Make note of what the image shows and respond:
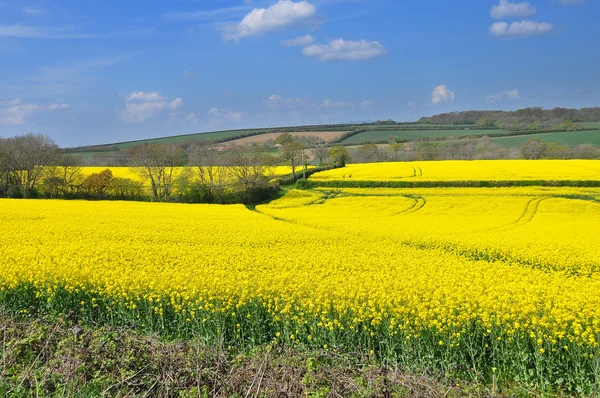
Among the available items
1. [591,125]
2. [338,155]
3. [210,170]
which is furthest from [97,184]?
[591,125]

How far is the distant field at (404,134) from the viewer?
114812 millimetres

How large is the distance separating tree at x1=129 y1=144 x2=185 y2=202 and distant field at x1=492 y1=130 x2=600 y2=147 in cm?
7287

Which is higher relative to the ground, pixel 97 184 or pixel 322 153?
pixel 322 153

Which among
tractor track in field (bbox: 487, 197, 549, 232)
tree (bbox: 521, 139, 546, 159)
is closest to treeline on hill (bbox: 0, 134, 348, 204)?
tractor track in field (bbox: 487, 197, 549, 232)

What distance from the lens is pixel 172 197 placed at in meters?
47.3

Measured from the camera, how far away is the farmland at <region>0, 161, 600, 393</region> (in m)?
8.37

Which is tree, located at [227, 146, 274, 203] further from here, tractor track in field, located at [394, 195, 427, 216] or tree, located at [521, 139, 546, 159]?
tree, located at [521, 139, 546, 159]

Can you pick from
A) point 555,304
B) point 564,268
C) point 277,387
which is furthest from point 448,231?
point 277,387

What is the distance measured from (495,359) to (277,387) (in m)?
5.16

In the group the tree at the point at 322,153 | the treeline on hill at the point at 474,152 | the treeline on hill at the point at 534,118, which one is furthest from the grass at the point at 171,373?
the treeline on hill at the point at 534,118

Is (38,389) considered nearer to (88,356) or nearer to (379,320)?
(88,356)

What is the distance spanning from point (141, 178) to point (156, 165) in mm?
3216

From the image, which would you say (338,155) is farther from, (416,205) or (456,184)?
(416,205)

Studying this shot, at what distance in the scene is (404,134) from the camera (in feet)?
397
